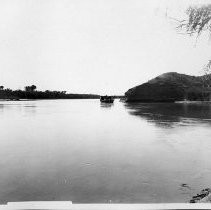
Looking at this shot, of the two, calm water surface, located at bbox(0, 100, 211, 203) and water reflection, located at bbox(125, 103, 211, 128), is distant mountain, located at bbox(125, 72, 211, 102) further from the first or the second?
calm water surface, located at bbox(0, 100, 211, 203)

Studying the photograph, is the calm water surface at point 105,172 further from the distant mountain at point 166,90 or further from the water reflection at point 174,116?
the distant mountain at point 166,90

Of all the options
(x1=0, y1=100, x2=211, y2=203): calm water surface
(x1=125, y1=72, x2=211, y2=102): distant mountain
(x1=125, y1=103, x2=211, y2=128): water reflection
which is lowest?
(x1=125, y1=103, x2=211, y2=128): water reflection

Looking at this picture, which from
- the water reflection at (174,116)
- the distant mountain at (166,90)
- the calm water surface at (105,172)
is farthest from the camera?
the distant mountain at (166,90)

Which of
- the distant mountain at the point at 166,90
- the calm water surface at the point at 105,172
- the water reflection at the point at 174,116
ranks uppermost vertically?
the distant mountain at the point at 166,90

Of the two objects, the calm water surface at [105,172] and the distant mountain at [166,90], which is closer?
the calm water surface at [105,172]

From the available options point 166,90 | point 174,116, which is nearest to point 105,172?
point 174,116

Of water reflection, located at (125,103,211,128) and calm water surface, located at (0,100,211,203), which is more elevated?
calm water surface, located at (0,100,211,203)

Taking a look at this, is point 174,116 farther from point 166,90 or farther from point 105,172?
point 166,90

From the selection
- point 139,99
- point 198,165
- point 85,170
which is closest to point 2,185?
point 85,170

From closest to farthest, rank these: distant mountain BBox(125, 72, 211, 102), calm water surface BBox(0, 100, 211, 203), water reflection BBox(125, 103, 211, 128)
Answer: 1. calm water surface BBox(0, 100, 211, 203)
2. water reflection BBox(125, 103, 211, 128)
3. distant mountain BBox(125, 72, 211, 102)

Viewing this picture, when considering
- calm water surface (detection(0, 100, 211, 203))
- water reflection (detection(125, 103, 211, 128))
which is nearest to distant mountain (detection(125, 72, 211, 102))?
water reflection (detection(125, 103, 211, 128))

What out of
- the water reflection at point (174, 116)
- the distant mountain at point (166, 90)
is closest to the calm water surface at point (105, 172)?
the water reflection at point (174, 116)
